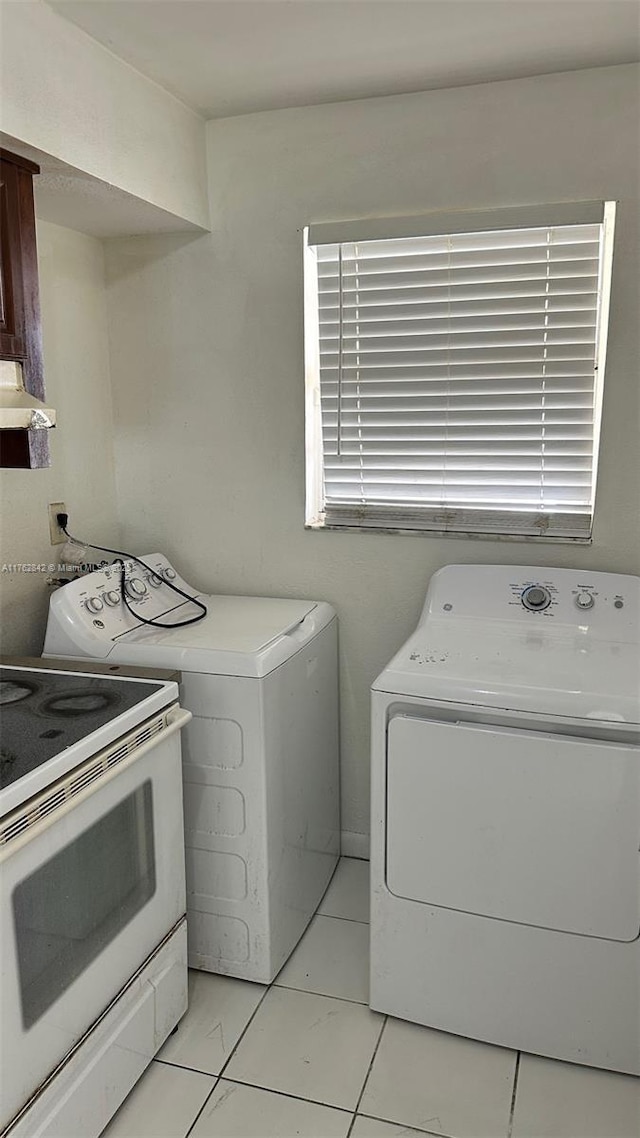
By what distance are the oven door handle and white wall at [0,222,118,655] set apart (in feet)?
2.38

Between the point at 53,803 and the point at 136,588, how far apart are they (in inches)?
38.1

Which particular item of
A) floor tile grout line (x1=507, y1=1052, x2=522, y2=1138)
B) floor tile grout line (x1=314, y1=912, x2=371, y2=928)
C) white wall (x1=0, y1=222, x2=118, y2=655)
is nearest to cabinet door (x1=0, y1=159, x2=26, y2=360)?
white wall (x1=0, y1=222, x2=118, y2=655)

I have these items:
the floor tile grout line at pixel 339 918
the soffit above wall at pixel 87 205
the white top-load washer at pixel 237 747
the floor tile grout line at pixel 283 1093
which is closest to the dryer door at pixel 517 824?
the white top-load washer at pixel 237 747

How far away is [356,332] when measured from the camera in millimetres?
2279

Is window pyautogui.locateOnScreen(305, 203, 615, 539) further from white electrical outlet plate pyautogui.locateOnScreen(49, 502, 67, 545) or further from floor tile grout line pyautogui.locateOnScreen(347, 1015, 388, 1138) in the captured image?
floor tile grout line pyautogui.locateOnScreen(347, 1015, 388, 1138)

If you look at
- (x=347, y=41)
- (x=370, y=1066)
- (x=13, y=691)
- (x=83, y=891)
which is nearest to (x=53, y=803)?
(x=83, y=891)

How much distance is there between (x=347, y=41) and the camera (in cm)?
178

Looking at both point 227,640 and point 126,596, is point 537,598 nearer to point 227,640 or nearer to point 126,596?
point 227,640

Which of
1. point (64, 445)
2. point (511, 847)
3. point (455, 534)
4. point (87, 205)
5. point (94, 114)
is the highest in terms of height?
point (94, 114)

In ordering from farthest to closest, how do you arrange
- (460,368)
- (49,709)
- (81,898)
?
(460,368) → (49,709) → (81,898)

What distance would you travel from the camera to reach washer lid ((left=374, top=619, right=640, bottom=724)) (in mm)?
1643

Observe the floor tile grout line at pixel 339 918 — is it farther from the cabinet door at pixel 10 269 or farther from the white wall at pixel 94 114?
the white wall at pixel 94 114

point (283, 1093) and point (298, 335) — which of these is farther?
point (298, 335)

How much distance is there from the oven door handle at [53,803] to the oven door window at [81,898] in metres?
0.10
